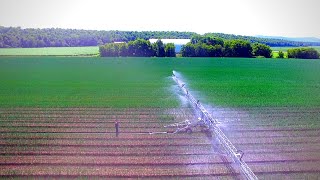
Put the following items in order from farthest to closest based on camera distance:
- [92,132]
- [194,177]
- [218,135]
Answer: [92,132] → [218,135] → [194,177]

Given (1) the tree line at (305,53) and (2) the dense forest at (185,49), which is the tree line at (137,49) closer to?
(2) the dense forest at (185,49)

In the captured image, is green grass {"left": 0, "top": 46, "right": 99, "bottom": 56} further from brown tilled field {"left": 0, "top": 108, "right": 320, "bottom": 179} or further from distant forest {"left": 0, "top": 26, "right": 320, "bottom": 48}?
brown tilled field {"left": 0, "top": 108, "right": 320, "bottom": 179}

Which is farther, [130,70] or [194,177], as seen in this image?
[130,70]

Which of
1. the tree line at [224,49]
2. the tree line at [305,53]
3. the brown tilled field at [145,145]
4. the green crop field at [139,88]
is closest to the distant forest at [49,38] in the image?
the tree line at [224,49]

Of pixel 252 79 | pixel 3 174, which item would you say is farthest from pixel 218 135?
pixel 252 79

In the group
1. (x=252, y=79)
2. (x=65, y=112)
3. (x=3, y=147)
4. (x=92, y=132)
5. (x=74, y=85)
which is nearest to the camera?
(x=3, y=147)

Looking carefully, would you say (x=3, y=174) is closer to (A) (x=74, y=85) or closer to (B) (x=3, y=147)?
(B) (x=3, y=147)
